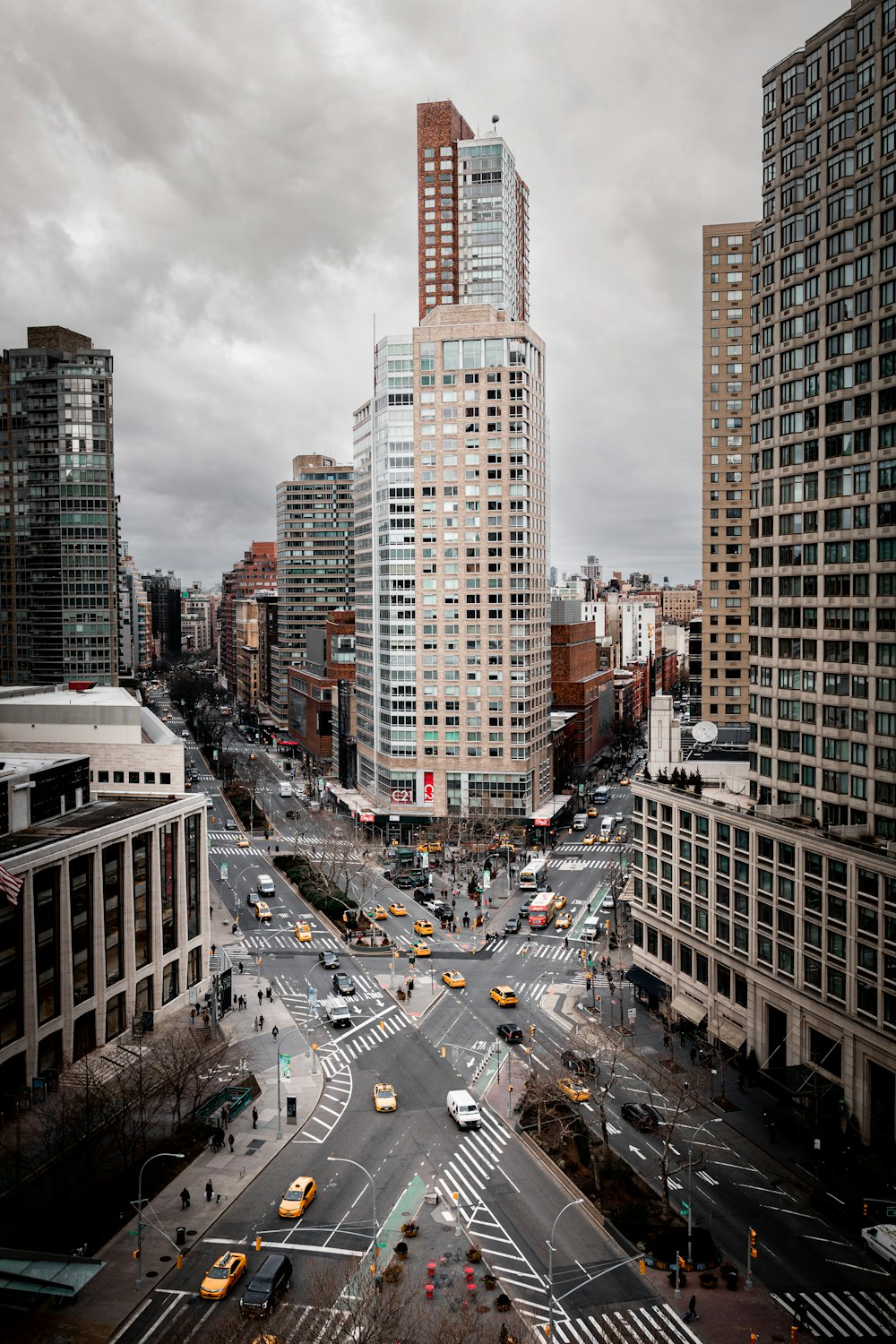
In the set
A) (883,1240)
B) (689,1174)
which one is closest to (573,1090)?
(689,1174)

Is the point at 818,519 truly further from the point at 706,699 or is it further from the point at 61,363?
the point at 61,363

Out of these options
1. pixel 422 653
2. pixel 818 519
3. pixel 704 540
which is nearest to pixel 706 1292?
pixel 818 519

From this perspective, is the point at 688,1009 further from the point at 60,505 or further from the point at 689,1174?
the point at 60,505

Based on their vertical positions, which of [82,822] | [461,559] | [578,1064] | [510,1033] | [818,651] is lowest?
[510,1033]

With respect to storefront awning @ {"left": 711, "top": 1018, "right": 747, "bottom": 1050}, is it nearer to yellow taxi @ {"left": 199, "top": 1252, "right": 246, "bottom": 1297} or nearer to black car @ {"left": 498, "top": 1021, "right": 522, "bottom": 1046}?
black car @ {"left": 498, "top": 1021, "right": 522, "bottom": 1046}

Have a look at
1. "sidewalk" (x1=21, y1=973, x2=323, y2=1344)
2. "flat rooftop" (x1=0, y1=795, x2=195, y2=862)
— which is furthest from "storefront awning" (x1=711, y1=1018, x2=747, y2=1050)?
"flat rooftop" (x1=0, y1=795, x2=195, y2=862)
